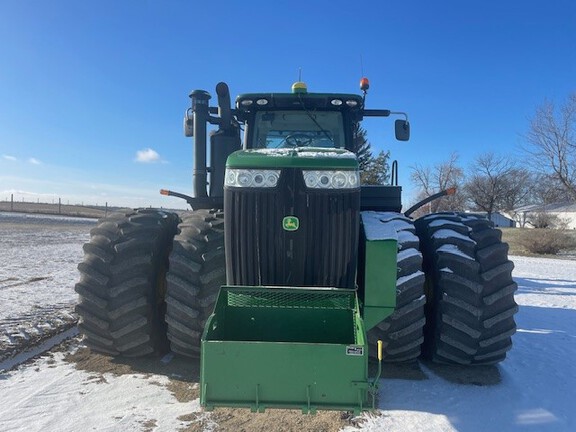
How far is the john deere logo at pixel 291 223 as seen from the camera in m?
3.59

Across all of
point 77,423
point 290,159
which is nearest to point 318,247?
point 290,159

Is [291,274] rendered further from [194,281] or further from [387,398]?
[387,398]

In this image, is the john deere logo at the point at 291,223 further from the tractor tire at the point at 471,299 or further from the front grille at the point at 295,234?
the tractor tire at the point at 471,299

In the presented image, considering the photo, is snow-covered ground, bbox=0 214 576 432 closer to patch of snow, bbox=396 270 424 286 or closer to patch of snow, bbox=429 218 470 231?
patch of snow, bbox=396 270 424 286

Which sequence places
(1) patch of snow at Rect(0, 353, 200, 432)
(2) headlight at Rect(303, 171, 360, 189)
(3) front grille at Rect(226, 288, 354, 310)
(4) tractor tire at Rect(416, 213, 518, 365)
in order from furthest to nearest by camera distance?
(4) tractor tire at Rect(416, 213, 518, 365), (2) headlight at Rect(303, 171, 360, 189), (3) front grille at Rect(226, 288, 354, 310), (1) patch of snow at Rect(0, 353, 200, 432)

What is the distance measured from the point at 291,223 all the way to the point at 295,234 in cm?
9

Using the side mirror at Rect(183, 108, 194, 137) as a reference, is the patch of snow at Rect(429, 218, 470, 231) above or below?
below

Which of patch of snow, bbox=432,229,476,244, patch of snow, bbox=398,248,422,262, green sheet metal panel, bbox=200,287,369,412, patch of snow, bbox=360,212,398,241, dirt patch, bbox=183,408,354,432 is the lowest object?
dirt patch, bbox=183,408,354,432

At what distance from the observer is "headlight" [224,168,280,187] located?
3596 millimetres

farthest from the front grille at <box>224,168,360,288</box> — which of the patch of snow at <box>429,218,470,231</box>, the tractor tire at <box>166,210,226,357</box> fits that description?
the patch of snow at <box>429,218,470,231</box>

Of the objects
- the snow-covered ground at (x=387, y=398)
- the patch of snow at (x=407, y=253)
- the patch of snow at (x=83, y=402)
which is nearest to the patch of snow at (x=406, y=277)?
the patch of snow at (x=407, y=253)

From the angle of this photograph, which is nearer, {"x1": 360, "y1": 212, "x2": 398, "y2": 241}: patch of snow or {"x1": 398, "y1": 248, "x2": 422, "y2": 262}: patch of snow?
{"x1": 360, "y1": 212, "x2": 398, "y2": 241}: patch of snow

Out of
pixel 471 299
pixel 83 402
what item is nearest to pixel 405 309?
pixel 471 299

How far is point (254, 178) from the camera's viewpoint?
361cm
